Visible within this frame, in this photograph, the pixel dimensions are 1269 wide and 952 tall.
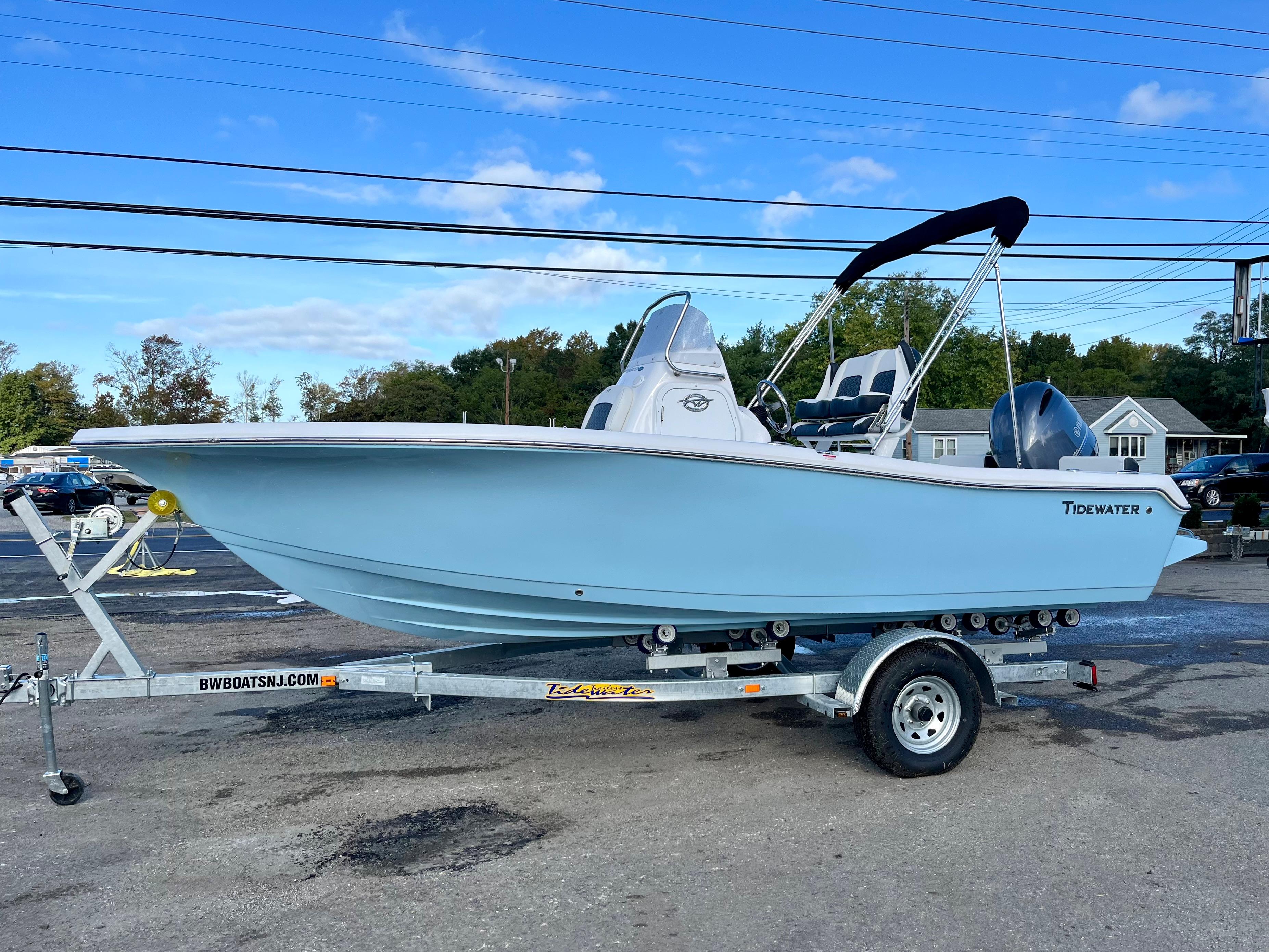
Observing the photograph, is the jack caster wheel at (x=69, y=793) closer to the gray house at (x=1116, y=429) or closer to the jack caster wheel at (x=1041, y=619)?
the jack caster wheel at (x=1041, y=619)

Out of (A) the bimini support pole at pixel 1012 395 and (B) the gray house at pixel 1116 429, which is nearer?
(A) the bimini support pole at pixel 1012 395

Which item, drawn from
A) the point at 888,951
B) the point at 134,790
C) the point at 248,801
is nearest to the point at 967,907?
the point at 888,951

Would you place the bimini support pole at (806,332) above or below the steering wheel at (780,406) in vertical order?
above

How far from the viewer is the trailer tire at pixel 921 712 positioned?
14.3ft

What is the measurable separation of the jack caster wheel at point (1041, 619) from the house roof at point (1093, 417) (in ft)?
123

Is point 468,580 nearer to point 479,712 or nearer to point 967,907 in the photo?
point 479,712

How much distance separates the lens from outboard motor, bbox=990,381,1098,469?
17.7ft

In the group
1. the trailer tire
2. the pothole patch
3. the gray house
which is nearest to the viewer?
the pothole patch

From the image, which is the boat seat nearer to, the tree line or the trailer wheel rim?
the trailer wheel rim

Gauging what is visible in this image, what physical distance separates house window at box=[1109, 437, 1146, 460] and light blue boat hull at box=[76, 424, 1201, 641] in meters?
44.9

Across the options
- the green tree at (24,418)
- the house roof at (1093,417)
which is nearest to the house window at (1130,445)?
the house roof at (1093,417)

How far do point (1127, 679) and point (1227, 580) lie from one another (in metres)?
7.07

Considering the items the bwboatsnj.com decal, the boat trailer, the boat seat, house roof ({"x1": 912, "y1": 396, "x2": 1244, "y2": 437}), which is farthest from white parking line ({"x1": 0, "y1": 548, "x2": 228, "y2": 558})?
house roof ({"x1": 912, "y1": 396, "x2": 1244, "y2": 437})

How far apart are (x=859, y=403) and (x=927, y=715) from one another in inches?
69.9
